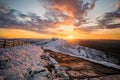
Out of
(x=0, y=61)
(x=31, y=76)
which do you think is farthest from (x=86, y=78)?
(x=0, y=61)

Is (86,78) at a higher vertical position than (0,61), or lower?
lower

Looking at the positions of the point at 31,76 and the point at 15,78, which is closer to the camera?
the point at 15,78

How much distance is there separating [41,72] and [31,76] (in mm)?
696

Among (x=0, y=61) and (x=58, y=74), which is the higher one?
(x=0, y=61)

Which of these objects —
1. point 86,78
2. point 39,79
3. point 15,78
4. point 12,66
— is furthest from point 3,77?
point 86,78

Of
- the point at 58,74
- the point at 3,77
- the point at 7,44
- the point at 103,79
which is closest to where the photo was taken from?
the point at 3,77

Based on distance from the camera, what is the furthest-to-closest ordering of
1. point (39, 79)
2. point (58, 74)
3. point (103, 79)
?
point (58, 74), point (103, 79), point (39, 79)

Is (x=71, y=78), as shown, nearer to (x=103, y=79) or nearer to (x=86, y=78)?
(x=86, y=78)

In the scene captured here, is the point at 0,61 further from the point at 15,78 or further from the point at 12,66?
the point at 15,78

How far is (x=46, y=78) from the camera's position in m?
5.43

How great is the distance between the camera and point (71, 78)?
583 cm

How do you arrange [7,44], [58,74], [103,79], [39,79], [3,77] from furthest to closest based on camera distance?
[7,44]
[58,74]
[103,79]
[39,79]
[3,77]

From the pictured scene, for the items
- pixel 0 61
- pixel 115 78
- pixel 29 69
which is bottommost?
pixel 115 78

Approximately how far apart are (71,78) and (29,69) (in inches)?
81.2
